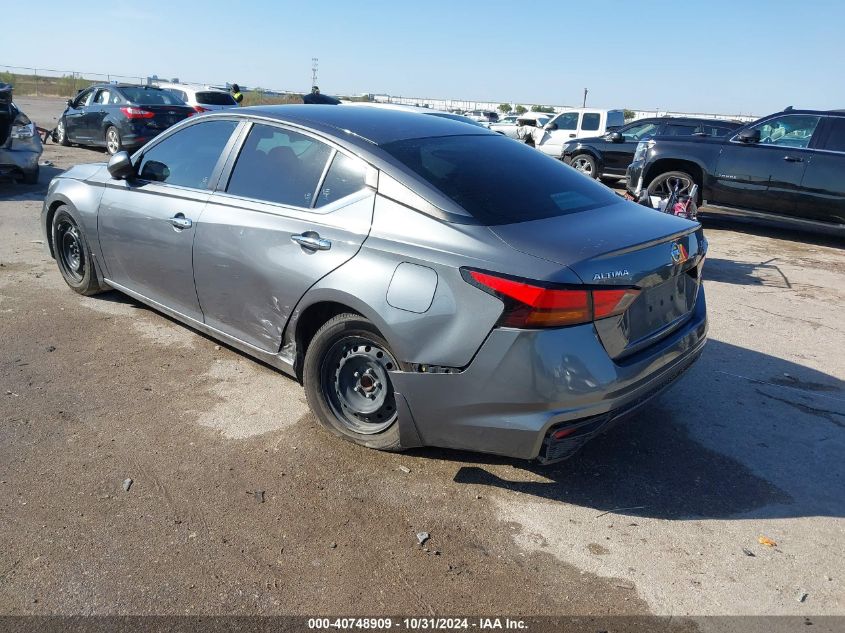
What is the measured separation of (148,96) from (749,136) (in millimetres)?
12425

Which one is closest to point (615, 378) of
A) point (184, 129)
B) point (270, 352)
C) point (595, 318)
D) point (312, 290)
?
point (595, 318)

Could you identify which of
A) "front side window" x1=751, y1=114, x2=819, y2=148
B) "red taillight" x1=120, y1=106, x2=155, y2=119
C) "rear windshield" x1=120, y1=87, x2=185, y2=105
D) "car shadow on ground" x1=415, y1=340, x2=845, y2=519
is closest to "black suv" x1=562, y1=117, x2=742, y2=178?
"front side window" x1=751, y1=114, x2=819, y2=148

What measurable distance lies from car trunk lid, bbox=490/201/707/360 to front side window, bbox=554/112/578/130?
1682 centimetres

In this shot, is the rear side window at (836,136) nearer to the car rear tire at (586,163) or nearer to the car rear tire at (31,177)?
the car rear tire at (586,163)

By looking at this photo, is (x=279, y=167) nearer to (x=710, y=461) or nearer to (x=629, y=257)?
(x=629, y=257)

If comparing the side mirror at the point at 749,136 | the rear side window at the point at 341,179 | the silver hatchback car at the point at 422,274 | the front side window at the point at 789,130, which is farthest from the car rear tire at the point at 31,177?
the front side window at the point at 789,130

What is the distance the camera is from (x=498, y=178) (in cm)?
350

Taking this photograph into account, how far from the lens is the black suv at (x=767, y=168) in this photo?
30.3 feet

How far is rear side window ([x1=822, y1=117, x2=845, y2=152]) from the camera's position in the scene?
9234 mm

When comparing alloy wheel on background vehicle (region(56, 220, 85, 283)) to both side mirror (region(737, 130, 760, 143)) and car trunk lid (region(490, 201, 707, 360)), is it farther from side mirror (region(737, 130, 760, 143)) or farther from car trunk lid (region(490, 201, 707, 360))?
side mirror (region(737, 130, 760, 143))

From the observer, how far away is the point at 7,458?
3.35m

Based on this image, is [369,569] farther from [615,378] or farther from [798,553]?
[798,553]

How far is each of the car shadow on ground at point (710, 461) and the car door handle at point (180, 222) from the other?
206 centimetres

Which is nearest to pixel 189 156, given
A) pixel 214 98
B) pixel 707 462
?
pixel 707 462
